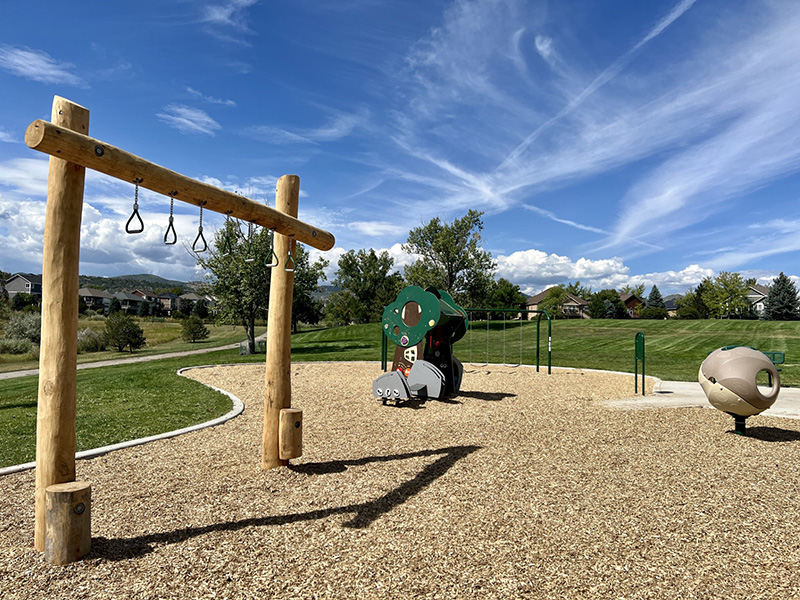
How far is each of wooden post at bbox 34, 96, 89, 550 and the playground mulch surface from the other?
661 mm

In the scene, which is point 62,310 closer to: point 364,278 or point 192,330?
point 192,330

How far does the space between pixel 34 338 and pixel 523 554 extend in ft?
119

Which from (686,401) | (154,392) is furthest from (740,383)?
(154,392)

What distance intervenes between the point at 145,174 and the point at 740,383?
7.55 meters

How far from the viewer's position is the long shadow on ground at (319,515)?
3559mm

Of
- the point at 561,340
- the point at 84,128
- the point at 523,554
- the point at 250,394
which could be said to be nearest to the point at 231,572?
the point at 523,554

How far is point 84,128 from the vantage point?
3590 millimetres

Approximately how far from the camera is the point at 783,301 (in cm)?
5394

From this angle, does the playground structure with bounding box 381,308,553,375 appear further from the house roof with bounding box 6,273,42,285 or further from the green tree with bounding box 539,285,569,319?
the house roof with bounding box 6,273,42,285

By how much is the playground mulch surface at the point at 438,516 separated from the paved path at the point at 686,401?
1658 millimetres

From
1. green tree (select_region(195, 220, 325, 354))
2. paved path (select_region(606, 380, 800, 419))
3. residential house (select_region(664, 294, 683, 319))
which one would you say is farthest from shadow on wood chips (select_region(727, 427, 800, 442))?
residential house (select_region(664, 294, 683, 319))

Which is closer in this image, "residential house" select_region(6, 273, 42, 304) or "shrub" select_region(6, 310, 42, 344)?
"shrub" select_region(6, 310, 42, 344)

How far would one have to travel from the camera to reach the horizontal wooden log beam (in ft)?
10.4

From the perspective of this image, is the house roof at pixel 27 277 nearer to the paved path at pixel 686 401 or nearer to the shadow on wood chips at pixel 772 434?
the paved path at pixel 686 401
